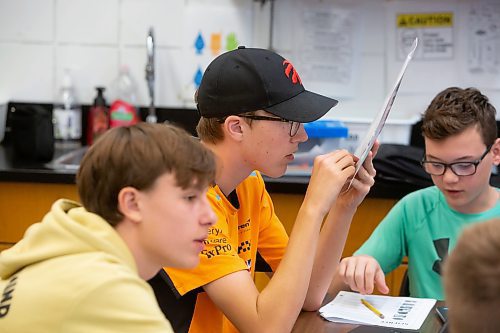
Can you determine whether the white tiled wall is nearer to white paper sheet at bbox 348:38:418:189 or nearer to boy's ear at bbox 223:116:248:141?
boy's ear at bbox 223:116:248:141

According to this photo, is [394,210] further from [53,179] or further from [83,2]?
[83,2]

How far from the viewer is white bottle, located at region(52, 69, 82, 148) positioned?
3.16 m

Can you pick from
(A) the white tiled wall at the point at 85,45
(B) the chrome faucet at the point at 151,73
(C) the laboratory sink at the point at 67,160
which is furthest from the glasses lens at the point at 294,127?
(A) the white tiled wall at the point at 85,45

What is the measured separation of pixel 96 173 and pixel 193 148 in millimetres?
148

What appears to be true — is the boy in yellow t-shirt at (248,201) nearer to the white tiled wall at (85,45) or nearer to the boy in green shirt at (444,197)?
the boy in green shirt at (444,197)

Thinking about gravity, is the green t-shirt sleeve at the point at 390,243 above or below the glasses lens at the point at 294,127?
below

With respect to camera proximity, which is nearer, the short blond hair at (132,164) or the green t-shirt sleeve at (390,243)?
the short blond hair at (132,164)

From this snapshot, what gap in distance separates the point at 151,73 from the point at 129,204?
77.5 inches

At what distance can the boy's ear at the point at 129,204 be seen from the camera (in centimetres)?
113

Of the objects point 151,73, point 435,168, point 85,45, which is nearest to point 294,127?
point 435,168

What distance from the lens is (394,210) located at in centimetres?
206

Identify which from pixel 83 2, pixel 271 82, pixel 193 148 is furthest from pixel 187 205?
pixel 83 2

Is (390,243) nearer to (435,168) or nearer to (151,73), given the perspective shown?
(435,168)

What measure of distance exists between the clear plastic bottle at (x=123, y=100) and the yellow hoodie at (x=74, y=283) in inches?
78.5
